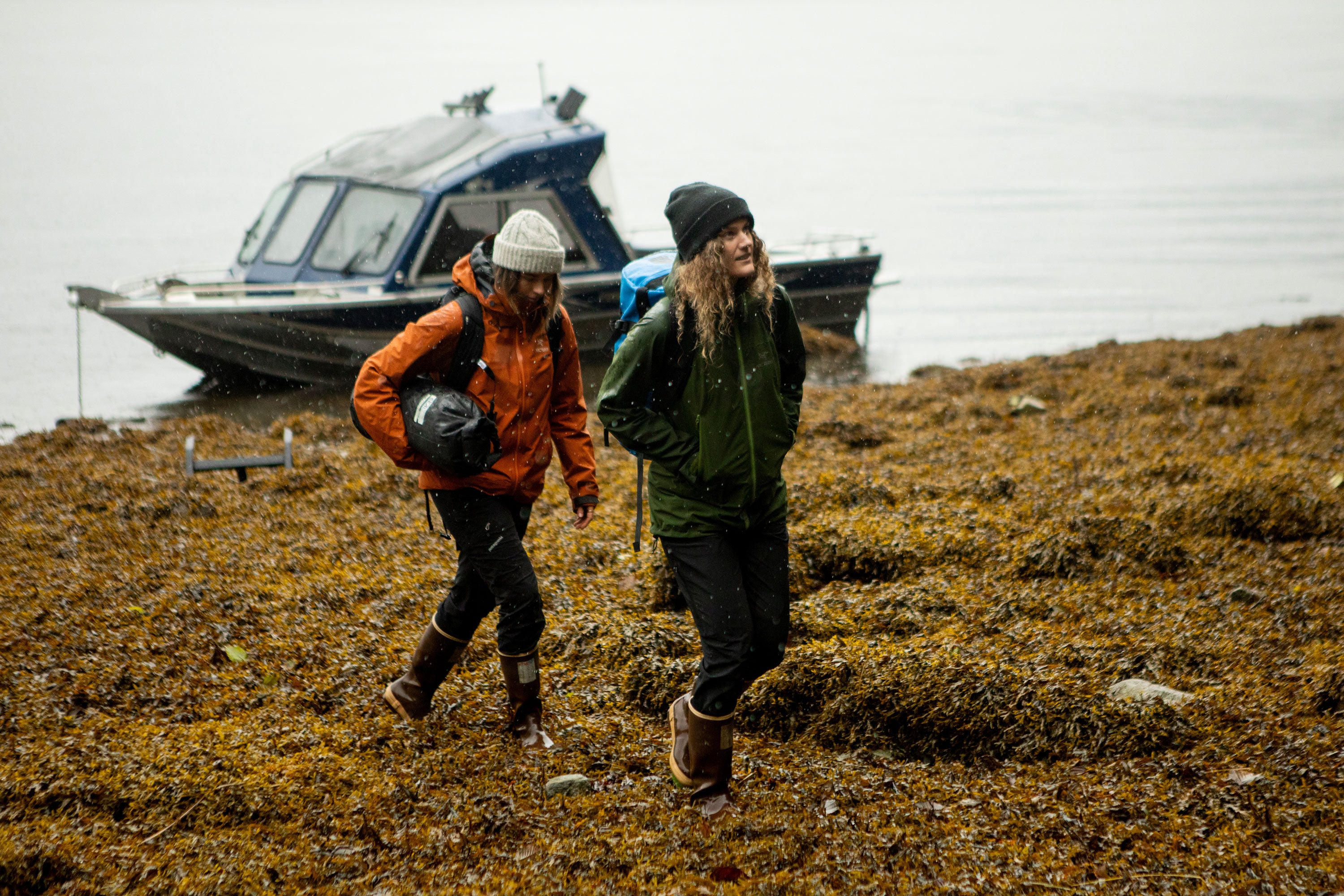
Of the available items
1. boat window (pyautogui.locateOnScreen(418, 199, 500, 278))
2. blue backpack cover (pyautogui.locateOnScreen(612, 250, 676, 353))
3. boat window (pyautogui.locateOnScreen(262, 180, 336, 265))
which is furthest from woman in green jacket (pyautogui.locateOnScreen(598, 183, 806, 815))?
boat window (pyautogui.locateOnScreen(262, 180, 336, 265))

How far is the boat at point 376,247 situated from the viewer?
45.2ft

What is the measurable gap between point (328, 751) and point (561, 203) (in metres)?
11.2

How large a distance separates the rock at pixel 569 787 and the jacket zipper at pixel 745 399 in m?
1.33

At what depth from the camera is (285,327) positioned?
13.9 meters

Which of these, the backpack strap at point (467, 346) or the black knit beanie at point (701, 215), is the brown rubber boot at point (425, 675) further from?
the black knit beanie at point (701, 215)

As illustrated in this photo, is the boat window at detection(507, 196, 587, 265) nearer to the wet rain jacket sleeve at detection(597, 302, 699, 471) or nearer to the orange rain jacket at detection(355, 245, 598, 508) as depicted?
the orange rain jacket at detection(355, 245, 598, 508)

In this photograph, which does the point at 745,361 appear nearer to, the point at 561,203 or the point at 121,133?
the point at 561,203

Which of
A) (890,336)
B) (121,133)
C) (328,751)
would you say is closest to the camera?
(328,751)

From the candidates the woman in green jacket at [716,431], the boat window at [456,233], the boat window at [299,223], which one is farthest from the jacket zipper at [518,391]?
the boat window at [299,223]

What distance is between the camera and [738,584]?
3943mm

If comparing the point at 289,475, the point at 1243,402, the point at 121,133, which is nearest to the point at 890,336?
the point at 1243,402

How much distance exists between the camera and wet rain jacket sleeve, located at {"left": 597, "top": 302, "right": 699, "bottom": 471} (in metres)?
3.85

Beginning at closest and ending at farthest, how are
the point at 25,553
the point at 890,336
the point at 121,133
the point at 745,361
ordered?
the point at 745,361, the point at 25,553, the point at 890,336, the point at 121,133

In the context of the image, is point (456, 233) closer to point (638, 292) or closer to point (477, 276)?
point (477, 276)
